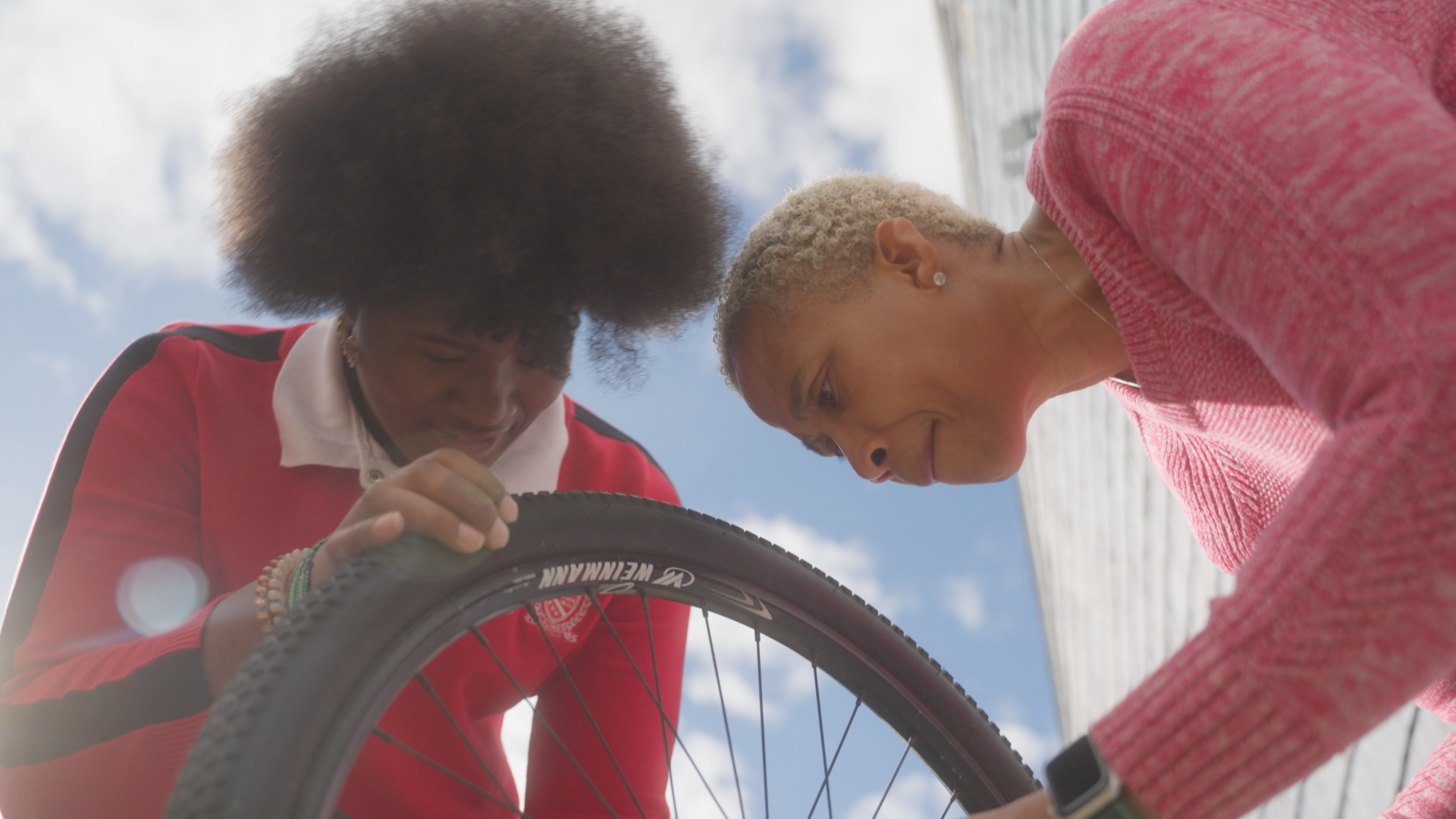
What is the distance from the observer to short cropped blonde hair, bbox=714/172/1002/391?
0.98 meters

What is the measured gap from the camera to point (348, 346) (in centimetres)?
107

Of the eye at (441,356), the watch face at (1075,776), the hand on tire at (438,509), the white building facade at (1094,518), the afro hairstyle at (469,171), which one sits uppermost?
the afro hairstyle at (469,171)

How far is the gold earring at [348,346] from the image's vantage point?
105cm

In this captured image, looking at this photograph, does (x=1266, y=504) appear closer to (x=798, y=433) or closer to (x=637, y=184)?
(x=798, y=433)

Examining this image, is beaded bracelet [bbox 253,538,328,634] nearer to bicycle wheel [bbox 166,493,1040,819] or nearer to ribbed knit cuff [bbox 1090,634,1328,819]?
bicycle wheel [bbox 166,493,1040,819]

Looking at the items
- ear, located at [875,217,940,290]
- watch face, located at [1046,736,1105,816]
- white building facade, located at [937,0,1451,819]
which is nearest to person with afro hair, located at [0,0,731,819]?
ear, located at [875,217,940,290]

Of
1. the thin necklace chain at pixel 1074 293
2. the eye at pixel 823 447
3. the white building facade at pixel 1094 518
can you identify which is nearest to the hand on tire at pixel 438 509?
the eye at pixel 823 447

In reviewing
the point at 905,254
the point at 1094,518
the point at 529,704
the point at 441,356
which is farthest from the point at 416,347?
the point at 1094,518

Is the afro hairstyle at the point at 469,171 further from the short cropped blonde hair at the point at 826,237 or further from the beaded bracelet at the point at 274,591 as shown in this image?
the beaded bracelet at the point at 274,591

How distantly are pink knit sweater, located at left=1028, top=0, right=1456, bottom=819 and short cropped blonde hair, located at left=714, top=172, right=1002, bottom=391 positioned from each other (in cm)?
35

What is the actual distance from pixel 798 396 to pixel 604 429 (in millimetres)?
370

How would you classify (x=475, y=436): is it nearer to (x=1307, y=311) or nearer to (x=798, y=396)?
(x=798, y=396)

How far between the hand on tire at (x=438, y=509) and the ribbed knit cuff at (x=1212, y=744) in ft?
1.31

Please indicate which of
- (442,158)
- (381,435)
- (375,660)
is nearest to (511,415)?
(381,435)
